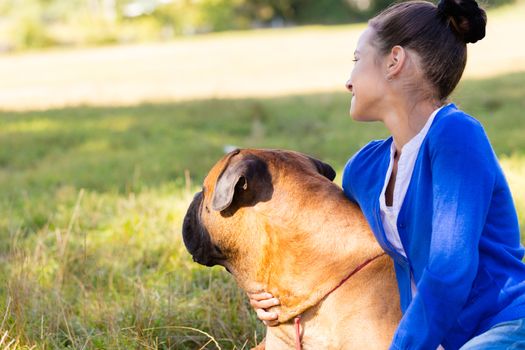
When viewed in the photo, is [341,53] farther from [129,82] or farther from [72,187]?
[72,187]

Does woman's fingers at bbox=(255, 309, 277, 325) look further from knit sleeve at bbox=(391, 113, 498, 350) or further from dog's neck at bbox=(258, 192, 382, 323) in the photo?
knit sleeve at bbox=(391, 113, 498, 350)

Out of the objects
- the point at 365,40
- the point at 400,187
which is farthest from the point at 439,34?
the point at 400,187

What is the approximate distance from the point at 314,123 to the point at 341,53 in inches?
565

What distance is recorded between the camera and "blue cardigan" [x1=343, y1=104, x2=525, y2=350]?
2.51 m

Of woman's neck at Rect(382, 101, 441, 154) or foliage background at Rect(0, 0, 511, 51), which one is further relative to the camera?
foliage background at Rect(0, 0, 511, 51)

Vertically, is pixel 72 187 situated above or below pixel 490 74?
above

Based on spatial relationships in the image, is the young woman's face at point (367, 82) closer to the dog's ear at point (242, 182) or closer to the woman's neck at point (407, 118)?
the woman's neck at point (407, 118)

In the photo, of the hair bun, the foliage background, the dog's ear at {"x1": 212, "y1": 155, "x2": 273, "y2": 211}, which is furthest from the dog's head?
the foliage background

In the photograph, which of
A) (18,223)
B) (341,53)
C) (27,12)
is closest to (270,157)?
(18,223)

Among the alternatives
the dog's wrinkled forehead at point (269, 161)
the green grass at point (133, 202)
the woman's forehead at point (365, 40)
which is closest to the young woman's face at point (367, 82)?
the woman's forehead at point (365, 40)

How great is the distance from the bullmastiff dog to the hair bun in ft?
2.54

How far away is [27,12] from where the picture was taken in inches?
2279

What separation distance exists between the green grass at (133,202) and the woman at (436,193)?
1091 millimetres

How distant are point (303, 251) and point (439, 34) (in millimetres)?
928
